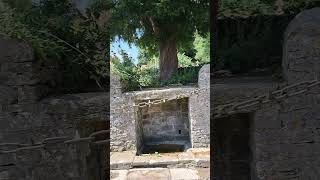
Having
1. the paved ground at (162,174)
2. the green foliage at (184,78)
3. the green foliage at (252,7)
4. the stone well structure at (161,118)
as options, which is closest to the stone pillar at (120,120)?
the stone well structure at (161,118)

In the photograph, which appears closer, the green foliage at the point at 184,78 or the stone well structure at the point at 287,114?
the stone well structure at the point at 287,114

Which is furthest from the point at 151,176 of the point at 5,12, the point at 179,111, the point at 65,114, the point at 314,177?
the point at 5,12

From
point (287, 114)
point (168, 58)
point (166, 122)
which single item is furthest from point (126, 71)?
point (287, 114)

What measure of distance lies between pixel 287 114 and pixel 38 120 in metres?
1.13

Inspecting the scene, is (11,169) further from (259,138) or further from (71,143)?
(259,138)

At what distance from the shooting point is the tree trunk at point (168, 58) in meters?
1.80

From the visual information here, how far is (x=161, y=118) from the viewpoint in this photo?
184cm

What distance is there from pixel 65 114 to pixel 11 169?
13.9 inches

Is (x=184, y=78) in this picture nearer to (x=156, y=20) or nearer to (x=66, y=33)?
(x=156, y=20)

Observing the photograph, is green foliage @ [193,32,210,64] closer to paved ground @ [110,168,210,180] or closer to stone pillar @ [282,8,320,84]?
stone pillar @ [282,8,320,84]

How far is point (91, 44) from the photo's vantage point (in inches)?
69.8

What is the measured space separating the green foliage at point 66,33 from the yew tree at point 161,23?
0.32 feet

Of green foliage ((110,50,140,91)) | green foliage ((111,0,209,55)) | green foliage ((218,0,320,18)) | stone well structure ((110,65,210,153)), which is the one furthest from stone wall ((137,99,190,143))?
green foliage ((218,0,320,18))

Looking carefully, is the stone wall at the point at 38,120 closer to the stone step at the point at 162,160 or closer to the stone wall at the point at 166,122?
the stone step at the point at 162,160
